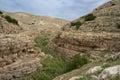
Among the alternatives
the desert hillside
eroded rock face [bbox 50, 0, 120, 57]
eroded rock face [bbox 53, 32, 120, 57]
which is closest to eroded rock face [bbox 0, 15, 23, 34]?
the desert hillside

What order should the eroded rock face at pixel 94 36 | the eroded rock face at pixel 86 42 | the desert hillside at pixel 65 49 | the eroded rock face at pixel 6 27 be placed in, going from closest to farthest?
the desert hillside at pixel 65 49 < the eroded rock face at pixel 86 42 < the eroded rock face at pixel 94 36 < the eroded rock face at pixel 6 27

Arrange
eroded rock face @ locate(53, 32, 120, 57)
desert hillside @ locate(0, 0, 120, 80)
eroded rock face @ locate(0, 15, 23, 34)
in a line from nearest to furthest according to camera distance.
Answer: desert hillside @ locate(0, 0, 120, 80) → eroded rock face @ locate(53, 32, 120, 57) → eroded rock face @ locate(0, 15, 23, 34)

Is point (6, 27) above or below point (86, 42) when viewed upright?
above

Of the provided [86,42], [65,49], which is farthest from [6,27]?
[86,42]

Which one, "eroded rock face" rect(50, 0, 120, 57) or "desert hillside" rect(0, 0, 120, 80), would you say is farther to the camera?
"eroded rock face" rect(50, 0, 120, 57)

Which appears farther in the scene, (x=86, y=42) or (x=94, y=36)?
(x=86, y=42)

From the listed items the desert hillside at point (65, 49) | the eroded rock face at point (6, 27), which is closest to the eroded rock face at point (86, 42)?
the desert hillside at point (65, 49)

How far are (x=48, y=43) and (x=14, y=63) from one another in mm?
20512

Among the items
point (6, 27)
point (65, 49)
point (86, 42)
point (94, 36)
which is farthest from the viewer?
point (6, 27)

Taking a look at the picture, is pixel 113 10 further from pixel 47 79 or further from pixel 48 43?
pixel 47 79

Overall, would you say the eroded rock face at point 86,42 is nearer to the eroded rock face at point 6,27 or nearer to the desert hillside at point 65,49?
the desert hillside at point 65,49

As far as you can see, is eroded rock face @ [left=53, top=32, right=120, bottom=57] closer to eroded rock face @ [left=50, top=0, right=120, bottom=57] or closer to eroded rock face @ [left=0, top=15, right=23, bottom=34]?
eroded rock face @ [left=50, top=0, right=120, bottom=57]

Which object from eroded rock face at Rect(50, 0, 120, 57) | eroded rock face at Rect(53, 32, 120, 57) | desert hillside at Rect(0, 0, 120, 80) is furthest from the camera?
eroded rock face at Rect(50, 0, 120, 57)

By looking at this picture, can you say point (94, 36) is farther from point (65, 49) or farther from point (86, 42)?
point (65, 49)
